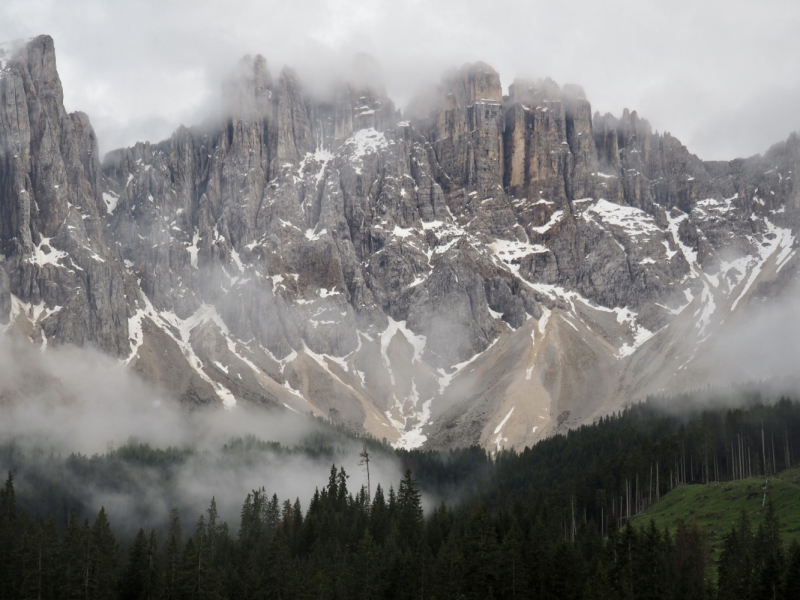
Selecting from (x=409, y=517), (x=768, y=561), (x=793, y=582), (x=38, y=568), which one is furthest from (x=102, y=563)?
(x=793, y=582)

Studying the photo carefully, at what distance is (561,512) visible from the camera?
126 metres

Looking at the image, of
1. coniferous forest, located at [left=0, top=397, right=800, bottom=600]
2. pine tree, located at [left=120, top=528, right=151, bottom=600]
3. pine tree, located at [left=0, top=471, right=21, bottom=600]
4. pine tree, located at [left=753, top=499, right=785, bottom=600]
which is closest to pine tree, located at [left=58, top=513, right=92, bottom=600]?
coniferous forest, located at [left=0, top=397, right=800, bottom=600]

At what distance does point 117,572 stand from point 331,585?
26.1 metres

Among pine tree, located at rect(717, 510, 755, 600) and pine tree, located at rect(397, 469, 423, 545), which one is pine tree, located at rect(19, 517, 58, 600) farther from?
pine tree, located at rect(717, 510, 755, 600)

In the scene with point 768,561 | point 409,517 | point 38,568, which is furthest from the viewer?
point 409,517

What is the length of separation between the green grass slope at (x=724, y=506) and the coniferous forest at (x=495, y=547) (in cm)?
114

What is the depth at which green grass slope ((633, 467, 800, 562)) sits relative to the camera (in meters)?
103

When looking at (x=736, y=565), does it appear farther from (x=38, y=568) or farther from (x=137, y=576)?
(x=38, y=568)

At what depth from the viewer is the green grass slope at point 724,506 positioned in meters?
103

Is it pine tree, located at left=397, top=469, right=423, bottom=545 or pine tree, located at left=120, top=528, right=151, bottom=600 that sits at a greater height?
pine tree, located at left=397, top=469, right=423, bottom=545

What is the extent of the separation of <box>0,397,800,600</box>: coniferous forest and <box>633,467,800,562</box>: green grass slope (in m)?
1.14

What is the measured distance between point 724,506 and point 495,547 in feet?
156

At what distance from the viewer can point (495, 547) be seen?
79.7 metres

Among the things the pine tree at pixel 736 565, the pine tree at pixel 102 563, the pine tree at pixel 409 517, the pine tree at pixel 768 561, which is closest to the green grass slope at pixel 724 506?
the pine tree at pixel 736 565
